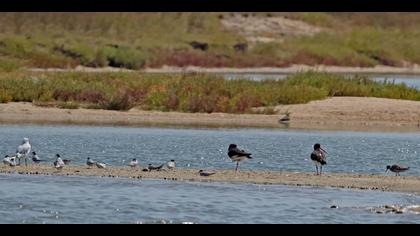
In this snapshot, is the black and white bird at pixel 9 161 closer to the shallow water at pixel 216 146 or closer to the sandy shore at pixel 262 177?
the sandy shore at pixel 262 177

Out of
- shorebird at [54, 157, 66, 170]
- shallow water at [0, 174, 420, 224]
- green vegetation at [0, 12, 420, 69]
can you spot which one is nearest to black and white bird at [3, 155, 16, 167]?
shorebird at [54, 157, 66, 170]

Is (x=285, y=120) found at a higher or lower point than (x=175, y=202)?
higher

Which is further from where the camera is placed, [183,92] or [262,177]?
[183,92]

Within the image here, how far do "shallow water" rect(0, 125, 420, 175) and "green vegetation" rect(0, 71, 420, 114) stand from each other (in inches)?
121

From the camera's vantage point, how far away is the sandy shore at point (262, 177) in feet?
52.2

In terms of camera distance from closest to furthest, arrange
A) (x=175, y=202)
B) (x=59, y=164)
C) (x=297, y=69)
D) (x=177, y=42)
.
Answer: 1. (x=175, y=202)
2. (x=59, y=164)
3. (x=297, y=69)
4. (x=177, y=42)

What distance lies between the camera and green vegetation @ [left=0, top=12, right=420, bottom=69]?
46428mm

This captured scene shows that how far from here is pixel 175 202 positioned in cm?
1405

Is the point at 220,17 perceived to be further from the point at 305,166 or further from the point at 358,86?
→ the point at 305,166
